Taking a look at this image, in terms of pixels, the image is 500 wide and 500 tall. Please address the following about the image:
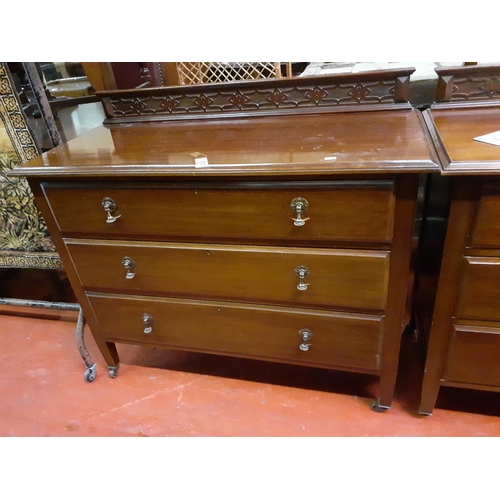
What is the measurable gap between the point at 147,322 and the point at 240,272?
44cm

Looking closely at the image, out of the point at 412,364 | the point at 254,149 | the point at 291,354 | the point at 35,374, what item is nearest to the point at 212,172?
the point at 254,149

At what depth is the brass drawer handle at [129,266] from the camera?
1.23 meters

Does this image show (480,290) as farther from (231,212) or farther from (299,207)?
(231,212)

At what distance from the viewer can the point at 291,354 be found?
129cm

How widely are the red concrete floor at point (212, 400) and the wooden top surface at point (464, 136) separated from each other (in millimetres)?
896

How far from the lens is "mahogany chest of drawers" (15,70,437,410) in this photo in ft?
3.16

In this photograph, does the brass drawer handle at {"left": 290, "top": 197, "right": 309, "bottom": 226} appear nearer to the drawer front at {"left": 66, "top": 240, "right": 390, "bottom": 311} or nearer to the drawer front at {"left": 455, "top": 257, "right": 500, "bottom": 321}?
the drawer front at {"left": 66, "top": 240, "right": 390, "bottom": 311}

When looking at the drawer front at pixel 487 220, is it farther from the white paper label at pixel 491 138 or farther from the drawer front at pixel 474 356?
the drawer front at pixel 474 356

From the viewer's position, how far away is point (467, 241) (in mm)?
933

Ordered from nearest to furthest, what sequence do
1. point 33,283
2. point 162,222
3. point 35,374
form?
point 162,222 → point 35,374 → point 33,283

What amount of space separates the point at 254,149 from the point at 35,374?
1389 millimetres

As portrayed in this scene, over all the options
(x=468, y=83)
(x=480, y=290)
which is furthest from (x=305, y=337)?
(x=468, y=83)

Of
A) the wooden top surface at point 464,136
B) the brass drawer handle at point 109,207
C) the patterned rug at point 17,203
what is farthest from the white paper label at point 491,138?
the patterned rug at point 17,203
